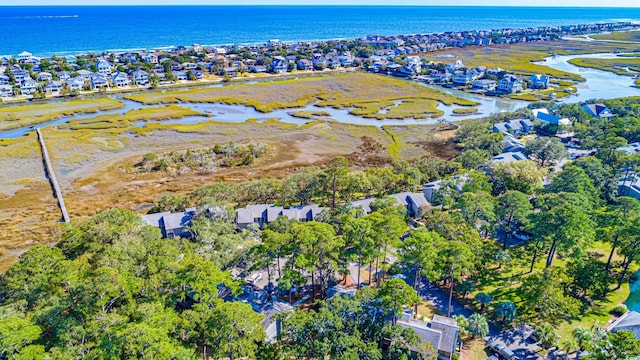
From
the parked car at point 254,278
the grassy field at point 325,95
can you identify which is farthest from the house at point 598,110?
the parked car at point 254,278

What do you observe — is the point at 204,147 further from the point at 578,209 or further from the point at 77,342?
the point at 578,209

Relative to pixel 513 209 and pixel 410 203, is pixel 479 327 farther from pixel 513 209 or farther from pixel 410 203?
pixel 410 203

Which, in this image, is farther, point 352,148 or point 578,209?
point 352,148

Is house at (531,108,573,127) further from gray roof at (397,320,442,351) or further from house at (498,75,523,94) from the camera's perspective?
gray roof at (397,320,442,351)

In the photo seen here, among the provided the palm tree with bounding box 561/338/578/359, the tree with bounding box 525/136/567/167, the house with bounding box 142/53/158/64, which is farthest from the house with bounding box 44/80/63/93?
the palm tree with bounding box 561/338/578/359

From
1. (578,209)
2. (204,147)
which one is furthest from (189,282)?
(204,147)

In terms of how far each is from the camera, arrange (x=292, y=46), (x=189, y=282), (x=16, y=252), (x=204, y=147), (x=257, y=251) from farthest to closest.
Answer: (x=292, y=46), (x=204, y=147), (x=16, y=252), (x=257, y=251), (x=189, y=282)

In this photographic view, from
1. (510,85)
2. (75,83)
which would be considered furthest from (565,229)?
(75,83)
